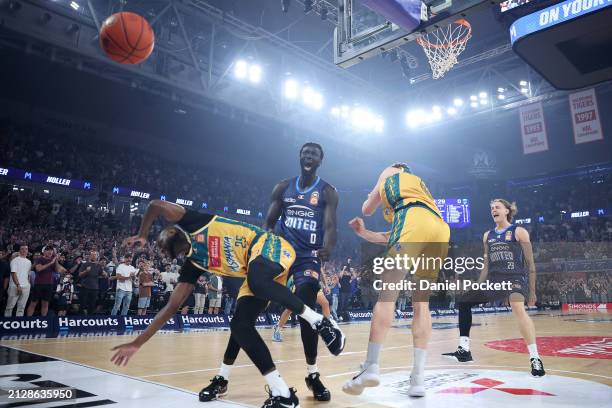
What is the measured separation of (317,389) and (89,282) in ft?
29.2

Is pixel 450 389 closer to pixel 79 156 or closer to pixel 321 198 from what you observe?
pixel 321 198

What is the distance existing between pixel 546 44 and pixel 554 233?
2338 centimetres

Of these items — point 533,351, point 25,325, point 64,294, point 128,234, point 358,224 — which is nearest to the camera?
point 358,224

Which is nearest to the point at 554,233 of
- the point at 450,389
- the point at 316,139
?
the point at 316,139

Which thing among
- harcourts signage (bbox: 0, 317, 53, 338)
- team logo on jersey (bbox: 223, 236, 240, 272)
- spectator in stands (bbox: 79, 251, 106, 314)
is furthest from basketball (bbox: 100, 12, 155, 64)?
team logo on jersey (bbox: 223, 236, 240, 272)

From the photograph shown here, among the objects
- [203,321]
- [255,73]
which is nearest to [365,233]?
[203,321]

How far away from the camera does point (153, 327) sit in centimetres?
331

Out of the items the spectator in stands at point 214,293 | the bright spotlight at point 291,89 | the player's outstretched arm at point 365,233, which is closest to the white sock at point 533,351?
the player's outstretched arm at point 365,233

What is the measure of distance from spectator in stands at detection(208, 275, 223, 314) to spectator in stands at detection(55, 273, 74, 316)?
3.65 metres

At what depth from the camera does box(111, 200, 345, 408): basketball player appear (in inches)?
126

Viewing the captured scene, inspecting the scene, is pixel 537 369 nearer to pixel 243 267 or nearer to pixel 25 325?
pixel 243 267

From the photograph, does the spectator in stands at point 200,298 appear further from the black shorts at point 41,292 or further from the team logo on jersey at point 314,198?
the team logo on jersey at point 314,198

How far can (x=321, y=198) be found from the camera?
443 cm

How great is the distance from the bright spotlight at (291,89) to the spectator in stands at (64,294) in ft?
38.3
